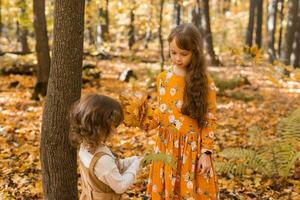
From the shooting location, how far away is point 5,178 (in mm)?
4961

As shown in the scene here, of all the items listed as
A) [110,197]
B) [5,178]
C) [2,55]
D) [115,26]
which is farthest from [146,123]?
[115,26]

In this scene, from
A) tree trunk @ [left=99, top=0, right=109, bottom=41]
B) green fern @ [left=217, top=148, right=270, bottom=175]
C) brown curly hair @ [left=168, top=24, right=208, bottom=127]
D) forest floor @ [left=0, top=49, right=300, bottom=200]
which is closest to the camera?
brown curly hair @ [left=168, top=24, right=208, bottom=127]

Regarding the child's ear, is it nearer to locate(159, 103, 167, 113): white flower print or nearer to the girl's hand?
locate(159, 103, 167, 113): white flower print

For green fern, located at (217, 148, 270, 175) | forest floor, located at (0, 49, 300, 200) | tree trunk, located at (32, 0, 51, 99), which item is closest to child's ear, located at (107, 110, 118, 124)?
green fern, located at (217, 148, 270, 175)

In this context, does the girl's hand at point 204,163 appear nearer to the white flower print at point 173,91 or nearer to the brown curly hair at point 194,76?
the brown curly hair at point 194,76

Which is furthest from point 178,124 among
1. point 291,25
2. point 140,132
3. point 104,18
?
point 104,18

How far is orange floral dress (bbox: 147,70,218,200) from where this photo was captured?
3.19 m

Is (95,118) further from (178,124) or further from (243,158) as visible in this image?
(243,158)

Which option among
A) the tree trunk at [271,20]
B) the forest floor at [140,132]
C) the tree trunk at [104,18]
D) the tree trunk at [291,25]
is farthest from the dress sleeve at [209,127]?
the tree trunk at [104,18]

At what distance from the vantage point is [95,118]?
7.79ft

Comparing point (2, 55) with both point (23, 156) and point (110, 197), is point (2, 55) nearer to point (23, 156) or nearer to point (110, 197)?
point (23, 156)

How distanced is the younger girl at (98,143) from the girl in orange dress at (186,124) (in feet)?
2.50

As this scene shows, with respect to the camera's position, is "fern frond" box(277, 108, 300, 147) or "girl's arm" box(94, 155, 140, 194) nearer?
"girl's arm" box(94, 155, 140, 194)

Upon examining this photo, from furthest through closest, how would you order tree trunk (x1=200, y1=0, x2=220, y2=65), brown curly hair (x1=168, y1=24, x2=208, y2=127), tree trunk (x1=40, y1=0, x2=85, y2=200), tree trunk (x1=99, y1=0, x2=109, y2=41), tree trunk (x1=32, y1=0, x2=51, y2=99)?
tree trunk (x1=99, y1=0, x2=109, y2=41), tree trunk (x1=200, y1=0, x2=220, y2=65), tree trunk (x1=32, y1=0, x2=51, y2=99), tree trunk (x1=40, y1=0, x2=85, y2=200), brown curly hair (x1=168, y1=24, x2=208, y2=127)
